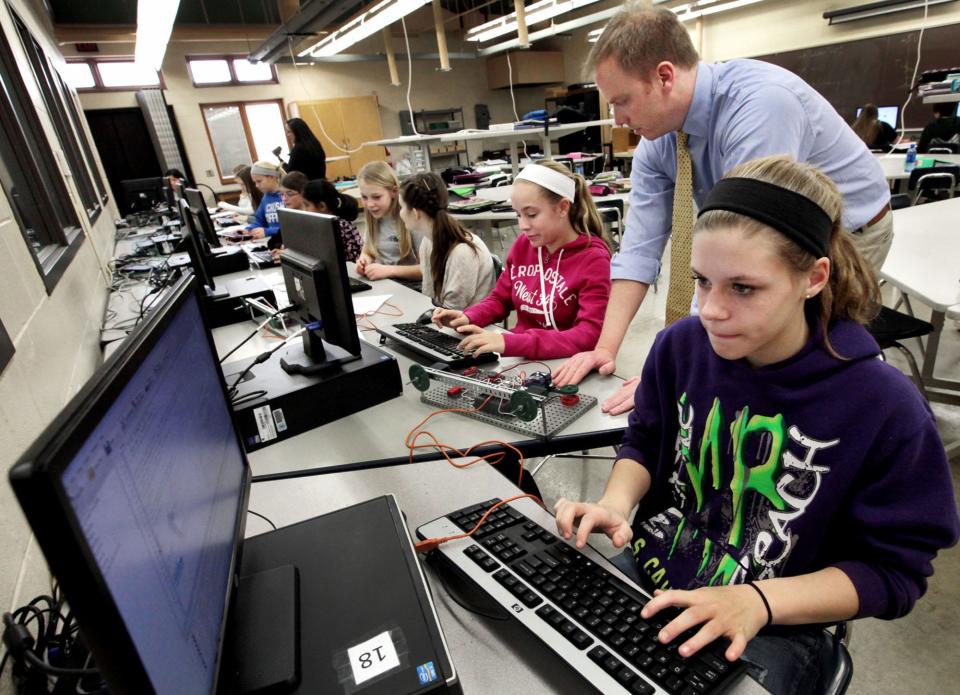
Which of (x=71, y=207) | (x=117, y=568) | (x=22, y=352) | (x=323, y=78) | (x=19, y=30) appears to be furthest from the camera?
(x=323, y=78)

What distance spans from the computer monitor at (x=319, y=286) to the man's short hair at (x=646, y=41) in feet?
2.61

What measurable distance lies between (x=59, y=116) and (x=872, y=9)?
336 inches

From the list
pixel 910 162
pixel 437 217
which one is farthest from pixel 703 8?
pixel 437 217

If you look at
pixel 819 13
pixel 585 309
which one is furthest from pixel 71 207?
pixel 819 13

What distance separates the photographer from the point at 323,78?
9.37m

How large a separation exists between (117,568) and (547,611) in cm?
50

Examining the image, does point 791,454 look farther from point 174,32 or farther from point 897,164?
point 174,32

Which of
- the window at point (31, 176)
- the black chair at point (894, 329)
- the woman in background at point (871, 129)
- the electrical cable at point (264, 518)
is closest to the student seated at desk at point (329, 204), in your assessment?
the window at point (31, 176)

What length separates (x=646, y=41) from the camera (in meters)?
1.29

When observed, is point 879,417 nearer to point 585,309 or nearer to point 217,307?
point 585,309

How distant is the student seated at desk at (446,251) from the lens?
223 cm

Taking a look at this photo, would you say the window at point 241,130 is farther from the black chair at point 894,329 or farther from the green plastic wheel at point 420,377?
the black chair at point 894,329

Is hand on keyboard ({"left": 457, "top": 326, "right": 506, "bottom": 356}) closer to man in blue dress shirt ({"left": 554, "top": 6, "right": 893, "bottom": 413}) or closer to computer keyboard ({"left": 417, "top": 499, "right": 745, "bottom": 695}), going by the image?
man in blue dress shirt ({"left": 554, "top": 6, "right": 893, "bottom": 413})

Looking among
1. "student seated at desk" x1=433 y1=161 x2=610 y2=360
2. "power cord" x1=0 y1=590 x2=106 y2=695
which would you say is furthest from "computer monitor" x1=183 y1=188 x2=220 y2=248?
"power cord" x1=0 y1=590 x2=106 y2=695
